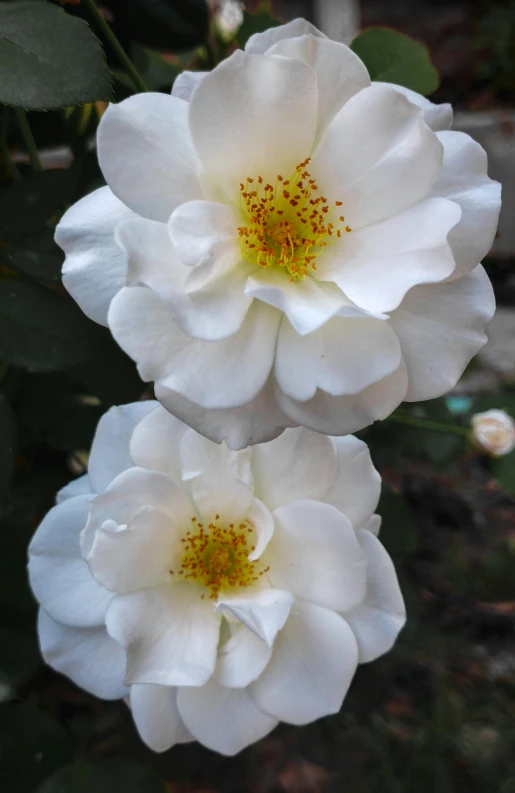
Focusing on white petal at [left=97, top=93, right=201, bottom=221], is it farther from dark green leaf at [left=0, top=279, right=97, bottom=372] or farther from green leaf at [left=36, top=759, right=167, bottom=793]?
green leaf at [left=36, top=759, right=167, bottom=793]

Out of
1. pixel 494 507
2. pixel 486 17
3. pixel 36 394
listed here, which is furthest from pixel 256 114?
pixel 486 17

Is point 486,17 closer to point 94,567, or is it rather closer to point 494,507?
point 494,507

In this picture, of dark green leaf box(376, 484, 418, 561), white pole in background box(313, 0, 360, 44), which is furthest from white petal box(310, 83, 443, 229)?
white pole in background box(313, 0, 360, 44)

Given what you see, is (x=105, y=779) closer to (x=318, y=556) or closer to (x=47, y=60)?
(x=318, y=556)

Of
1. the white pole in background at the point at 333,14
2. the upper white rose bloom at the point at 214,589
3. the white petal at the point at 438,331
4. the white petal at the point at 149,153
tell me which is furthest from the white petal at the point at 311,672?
the white pole in background at the point at 333,14

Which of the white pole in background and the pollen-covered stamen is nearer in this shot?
the pollen-covered stamen

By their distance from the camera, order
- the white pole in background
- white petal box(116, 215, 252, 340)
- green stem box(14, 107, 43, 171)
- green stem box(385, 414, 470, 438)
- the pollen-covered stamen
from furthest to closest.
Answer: the white pole in background
green stem box(385, 414, 470, 438)
green stem box(14, 107, 43, 171)
the pollen-covered stamen
white petal box(116, 215, 252, 340)

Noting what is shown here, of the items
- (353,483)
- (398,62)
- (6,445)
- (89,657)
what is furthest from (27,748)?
(398,62)

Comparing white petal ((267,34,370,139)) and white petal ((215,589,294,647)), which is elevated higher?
white petal ((267,34,370,139))
